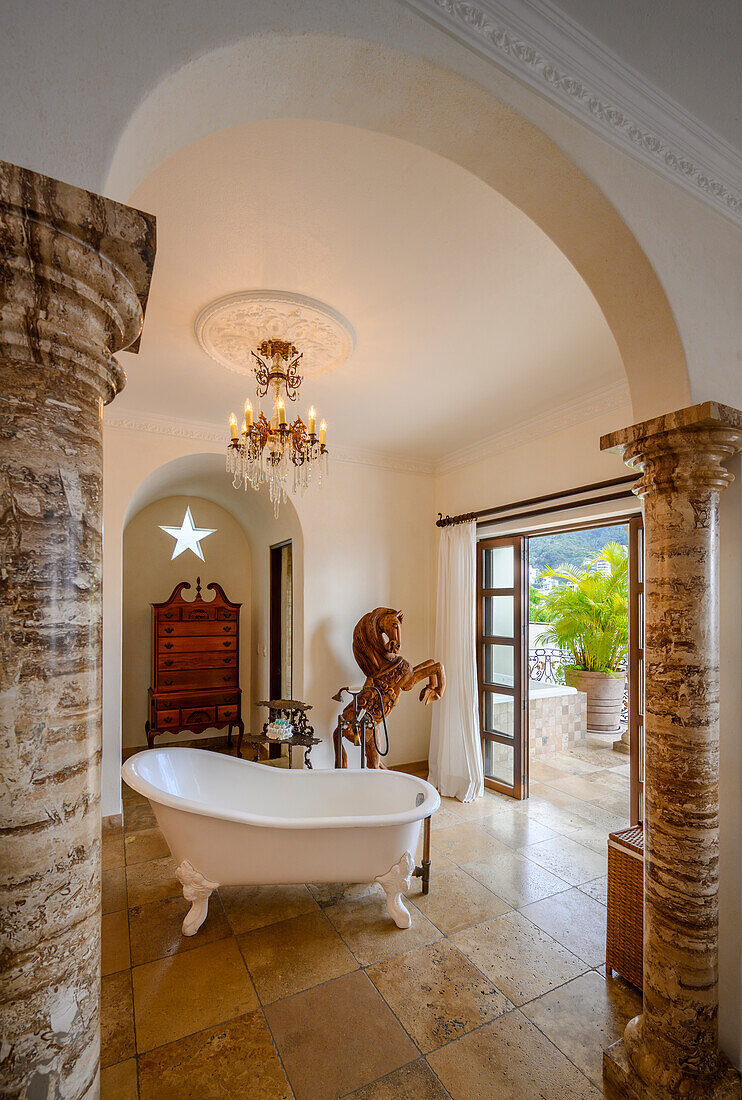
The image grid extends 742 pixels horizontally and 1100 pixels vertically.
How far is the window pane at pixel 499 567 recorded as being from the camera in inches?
172

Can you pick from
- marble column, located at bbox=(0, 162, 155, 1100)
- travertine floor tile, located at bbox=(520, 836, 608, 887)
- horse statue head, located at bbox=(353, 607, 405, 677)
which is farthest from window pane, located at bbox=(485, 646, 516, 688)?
marble column, located at bbox=(0, 162, 155, 1100)

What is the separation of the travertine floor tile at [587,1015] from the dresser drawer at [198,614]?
4.08 meters

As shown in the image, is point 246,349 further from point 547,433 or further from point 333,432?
point 547,433

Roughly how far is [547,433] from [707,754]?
8.84ft

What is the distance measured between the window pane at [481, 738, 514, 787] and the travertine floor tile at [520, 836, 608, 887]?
85 centimetres

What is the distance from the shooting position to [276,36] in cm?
99

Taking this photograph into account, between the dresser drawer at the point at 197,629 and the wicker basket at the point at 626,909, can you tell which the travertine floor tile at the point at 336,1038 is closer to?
the wicker basket at the point at 626,909

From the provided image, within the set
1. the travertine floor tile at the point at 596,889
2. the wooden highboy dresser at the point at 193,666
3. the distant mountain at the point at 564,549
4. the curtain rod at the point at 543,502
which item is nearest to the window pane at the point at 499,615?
the curtain rod at the point at 543,502

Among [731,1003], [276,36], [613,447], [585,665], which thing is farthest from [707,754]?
[585,665]

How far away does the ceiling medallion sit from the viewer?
7.91 feet

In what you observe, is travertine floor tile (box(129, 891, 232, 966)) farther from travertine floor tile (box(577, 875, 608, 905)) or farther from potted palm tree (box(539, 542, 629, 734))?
potted palm tree (box(539, 542, 629, 734))

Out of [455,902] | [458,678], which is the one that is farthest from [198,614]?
[455,902]

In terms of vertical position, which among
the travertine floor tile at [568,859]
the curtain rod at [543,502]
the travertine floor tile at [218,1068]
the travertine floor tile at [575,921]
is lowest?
the travertine floor tile at [568,859]

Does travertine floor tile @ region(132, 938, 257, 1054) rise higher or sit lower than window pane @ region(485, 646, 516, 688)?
lower
